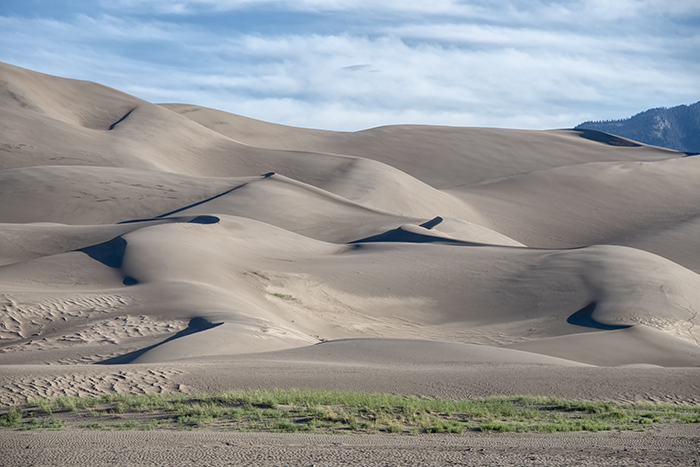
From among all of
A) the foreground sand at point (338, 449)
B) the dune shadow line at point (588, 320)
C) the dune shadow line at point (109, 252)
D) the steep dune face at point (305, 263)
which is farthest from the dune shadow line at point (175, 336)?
the dune shadow line at point (588, 320)

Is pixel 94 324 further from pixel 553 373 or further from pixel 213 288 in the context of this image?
pixel 553 373

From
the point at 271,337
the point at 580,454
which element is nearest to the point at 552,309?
the point at 271,337

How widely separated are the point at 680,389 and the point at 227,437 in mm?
8496

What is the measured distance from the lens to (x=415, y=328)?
23016 mm

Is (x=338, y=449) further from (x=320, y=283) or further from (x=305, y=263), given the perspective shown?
(x=305, y=263)

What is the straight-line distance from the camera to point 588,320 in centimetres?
2291

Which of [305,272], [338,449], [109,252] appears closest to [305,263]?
[305,272]

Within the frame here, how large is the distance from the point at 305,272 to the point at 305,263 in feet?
3.96

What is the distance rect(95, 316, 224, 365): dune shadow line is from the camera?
15.5 m

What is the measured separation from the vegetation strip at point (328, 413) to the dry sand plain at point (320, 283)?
0.69 m

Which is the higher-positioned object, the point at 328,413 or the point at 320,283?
the point at 328,413

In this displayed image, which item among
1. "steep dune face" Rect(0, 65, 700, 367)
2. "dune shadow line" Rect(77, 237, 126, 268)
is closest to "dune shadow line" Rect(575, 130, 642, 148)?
"steep dune face" Rect(0, 65, 700, 367)

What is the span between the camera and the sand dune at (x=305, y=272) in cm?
1567

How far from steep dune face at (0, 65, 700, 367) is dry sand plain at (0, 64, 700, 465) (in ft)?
0.38
